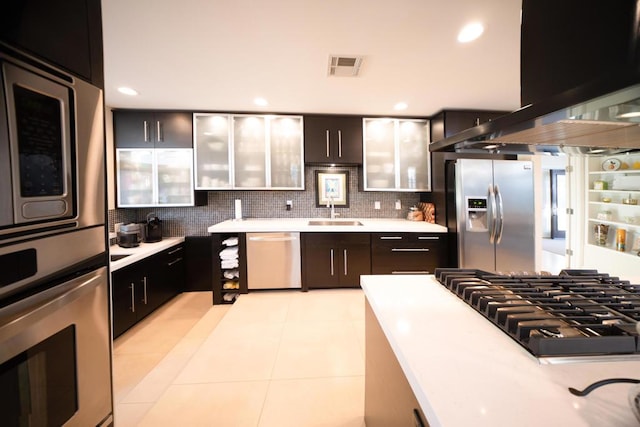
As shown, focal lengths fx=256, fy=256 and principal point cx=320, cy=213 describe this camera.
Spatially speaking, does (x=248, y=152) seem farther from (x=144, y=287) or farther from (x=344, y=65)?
(x=144, y=287)

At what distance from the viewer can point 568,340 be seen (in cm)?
64

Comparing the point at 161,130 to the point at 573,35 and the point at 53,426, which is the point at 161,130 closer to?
the point at 53,426

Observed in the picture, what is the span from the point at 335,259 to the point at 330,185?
114cm

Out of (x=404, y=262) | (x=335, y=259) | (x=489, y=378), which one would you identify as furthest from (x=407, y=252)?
(x=489, y=378)

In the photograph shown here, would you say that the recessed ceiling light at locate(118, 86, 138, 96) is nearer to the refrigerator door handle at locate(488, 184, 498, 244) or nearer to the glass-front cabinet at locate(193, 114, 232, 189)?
the glass-front cabinet at locate(193, 114, 232, 189)

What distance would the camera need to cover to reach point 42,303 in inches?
25.1

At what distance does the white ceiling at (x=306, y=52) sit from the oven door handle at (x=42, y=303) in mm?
1618

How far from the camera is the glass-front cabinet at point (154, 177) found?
3227 millimetres

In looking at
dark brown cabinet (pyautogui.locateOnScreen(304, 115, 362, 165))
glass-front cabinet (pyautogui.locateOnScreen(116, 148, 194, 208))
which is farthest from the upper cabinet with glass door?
glass-front cabinet (pyautogui.locateOnScreen(116, 148, 194, 208))

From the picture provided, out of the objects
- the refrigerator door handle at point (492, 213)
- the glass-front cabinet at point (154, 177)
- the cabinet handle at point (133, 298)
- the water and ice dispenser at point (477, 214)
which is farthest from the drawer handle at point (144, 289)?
the refrigerator door handle at point (492, 213)

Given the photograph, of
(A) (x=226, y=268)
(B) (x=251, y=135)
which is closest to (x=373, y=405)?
(A) (x=226, y=268)

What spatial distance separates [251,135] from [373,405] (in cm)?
314

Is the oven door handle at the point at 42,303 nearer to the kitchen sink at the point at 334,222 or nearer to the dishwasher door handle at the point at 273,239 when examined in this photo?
the dishwasher door handle at the point at 273,239

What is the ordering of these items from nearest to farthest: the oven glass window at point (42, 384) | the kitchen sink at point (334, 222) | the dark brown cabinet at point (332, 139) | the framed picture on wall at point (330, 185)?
the oven glass window at point (42, 384) < the dark brown cabinet at point (332, 139) < the kitchen sink at point (334, 222) < the framed picture on wall at point (330, 185)
